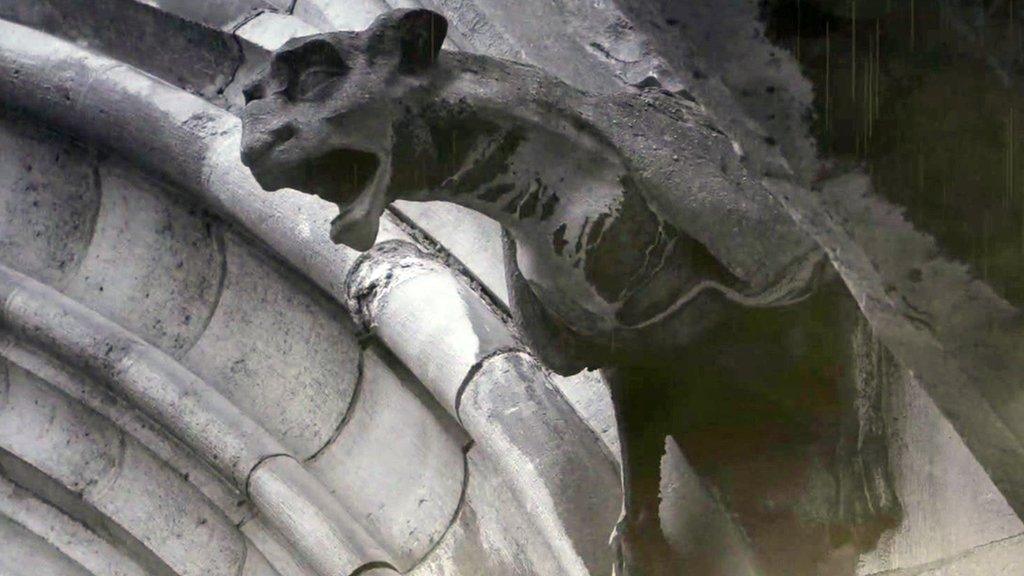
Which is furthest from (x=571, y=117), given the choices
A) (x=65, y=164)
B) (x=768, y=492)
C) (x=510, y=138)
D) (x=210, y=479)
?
(x=65, y=164)

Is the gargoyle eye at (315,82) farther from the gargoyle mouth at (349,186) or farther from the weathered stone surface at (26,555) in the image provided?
the weathered stone surface at (26,555)

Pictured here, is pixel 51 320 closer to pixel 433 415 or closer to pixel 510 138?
pixel 433 415

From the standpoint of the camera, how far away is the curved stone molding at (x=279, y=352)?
1.97 m

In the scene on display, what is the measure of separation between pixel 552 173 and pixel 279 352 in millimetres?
956

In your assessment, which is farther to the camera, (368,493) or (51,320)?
(51,320)

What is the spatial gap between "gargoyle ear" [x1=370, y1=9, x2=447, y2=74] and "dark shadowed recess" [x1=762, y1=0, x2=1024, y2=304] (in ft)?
1.18

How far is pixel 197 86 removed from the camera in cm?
209

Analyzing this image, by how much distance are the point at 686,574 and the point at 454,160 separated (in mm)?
418

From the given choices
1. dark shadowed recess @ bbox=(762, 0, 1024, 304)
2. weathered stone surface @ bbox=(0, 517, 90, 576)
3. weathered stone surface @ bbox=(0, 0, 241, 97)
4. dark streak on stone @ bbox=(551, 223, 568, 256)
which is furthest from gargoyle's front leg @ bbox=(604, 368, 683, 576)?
weathered stone surface @ bbox=(0, 517, 90, 576)

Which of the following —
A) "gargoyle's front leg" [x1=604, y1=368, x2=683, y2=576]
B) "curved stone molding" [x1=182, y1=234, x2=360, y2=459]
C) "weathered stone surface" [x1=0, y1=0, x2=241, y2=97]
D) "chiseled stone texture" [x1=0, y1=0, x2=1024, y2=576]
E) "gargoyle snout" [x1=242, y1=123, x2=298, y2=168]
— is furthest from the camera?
"weathered stone surface" [x1=0, y1=0, x2=241, y2=97]

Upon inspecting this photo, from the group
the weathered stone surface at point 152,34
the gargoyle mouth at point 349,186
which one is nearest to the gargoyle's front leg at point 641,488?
the gargoyle mouth at point 349,186

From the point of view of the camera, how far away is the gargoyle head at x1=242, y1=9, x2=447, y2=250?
106 cm

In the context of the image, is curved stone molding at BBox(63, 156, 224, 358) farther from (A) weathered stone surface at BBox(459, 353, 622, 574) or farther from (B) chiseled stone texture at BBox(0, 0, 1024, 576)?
(A) weathered stone surface at BBox(459, 353, 622, 574)

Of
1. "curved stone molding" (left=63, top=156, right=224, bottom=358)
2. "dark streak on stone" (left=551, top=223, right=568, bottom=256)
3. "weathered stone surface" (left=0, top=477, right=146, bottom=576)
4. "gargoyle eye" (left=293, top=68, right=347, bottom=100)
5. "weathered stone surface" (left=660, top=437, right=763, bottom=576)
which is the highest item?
"curved stone molding" (left=63, top=156, right=224, bottom=358)
